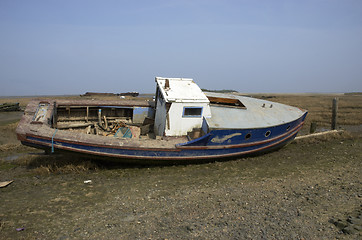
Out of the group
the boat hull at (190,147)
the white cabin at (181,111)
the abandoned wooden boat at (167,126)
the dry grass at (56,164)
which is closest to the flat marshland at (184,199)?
the dry grass at (56,164)

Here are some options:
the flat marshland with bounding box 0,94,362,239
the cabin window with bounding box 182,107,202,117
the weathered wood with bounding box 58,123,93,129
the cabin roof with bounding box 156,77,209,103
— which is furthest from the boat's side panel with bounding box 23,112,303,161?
the weathered wood with bounding box 58,123,93,129

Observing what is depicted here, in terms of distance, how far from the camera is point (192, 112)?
9.38 meters

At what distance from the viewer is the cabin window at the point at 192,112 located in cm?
930

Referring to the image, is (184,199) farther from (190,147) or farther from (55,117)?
(55,117)

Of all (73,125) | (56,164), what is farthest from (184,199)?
(73,125)

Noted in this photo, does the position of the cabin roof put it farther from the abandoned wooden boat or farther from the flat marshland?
the flat marshland

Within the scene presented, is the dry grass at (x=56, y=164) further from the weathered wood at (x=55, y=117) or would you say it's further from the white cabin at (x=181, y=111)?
the white cabin at (x=181, y=111)

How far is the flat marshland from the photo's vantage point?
4.73 m

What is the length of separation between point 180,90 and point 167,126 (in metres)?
1.70

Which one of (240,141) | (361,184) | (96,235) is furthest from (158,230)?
(361,184)

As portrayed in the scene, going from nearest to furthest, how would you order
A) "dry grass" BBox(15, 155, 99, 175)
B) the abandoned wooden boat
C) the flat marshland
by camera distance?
the flat marshland, the abandoned wooden boat, "dry grass" BBox(15, 155, 99, 175)

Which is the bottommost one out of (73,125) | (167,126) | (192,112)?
(73,125)

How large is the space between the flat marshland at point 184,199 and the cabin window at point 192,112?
1947 mm

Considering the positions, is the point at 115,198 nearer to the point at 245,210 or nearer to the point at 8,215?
the point at 8,215
